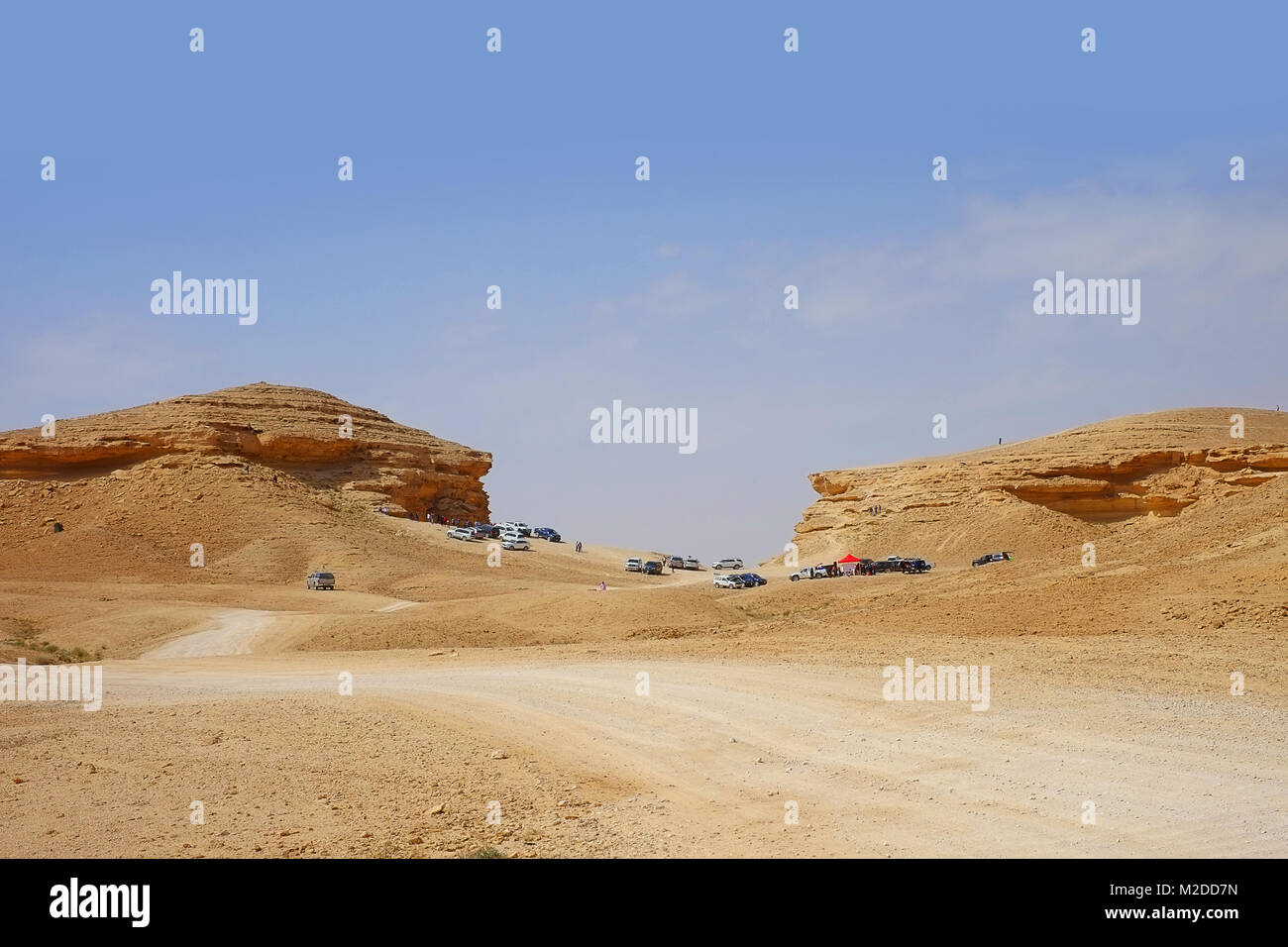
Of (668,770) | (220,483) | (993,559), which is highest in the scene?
(220,483)

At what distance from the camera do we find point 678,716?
56.4 feet

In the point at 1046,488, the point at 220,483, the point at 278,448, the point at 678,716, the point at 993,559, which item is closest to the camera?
the point at 678,716


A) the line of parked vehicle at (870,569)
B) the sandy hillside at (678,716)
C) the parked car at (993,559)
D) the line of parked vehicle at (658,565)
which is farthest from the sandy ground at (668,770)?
the line of parked vehicle at (658,565)

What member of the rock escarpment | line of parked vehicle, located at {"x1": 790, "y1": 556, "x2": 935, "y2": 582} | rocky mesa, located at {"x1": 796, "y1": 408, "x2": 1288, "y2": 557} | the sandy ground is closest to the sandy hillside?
the sandy ground

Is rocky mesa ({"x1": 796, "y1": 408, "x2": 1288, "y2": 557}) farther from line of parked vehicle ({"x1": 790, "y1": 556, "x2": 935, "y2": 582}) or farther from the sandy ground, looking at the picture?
the sandy ground

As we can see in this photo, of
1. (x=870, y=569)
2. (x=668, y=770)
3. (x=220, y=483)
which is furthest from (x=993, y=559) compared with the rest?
(x=220, y=483)

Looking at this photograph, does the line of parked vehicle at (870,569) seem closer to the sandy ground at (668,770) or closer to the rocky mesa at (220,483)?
the rocky mesa at (220,483)

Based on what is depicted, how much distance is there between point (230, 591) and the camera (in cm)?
4997

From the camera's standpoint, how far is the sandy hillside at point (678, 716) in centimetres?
1110

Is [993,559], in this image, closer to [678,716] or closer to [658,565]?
[658,565]

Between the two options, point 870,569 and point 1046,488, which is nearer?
point 870,569
